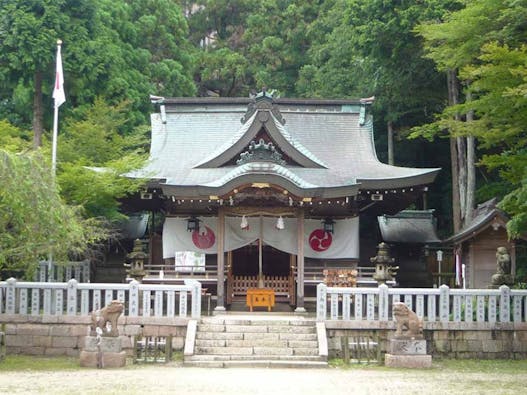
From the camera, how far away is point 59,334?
16.9 metres

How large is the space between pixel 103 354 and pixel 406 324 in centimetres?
551

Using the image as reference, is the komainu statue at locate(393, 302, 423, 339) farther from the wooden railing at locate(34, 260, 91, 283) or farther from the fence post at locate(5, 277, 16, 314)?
the wooden railing at locate(34, 260, 91, 283)

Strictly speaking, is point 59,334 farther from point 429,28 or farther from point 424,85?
point 424,85

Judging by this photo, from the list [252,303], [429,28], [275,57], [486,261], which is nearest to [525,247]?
[486,261]

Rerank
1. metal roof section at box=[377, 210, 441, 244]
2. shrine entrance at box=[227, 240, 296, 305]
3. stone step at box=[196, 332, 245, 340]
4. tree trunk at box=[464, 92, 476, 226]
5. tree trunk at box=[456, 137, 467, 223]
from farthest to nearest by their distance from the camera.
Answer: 1. tree trunk at box=[456, 137, 467, 223]
2. tree trunk at box=[464, 92, 476, 226]
3. metal roof section at box=[377, 210, 441, 244]
4. shrine entrance at box=[227, 240, 296, 305]
5. stone step at box=[196, 332, 245, 340]

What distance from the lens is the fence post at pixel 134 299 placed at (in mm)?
16984

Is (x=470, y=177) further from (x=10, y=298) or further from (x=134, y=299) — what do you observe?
(x=10, y=298)

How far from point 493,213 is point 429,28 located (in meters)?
5.25

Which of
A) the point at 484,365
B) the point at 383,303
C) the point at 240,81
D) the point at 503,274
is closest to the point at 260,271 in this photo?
the point at 383,303

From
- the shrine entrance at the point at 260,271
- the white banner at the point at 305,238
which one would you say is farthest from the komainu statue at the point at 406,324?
the white banner at the point at 305,238

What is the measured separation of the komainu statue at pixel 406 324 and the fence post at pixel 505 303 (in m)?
2.58

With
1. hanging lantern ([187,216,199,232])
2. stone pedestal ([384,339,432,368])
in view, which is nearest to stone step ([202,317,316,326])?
stone pedestal ([384,339,432,368])

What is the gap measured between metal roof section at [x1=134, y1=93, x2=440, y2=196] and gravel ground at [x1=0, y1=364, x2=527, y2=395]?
533cm

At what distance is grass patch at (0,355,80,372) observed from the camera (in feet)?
49.0
